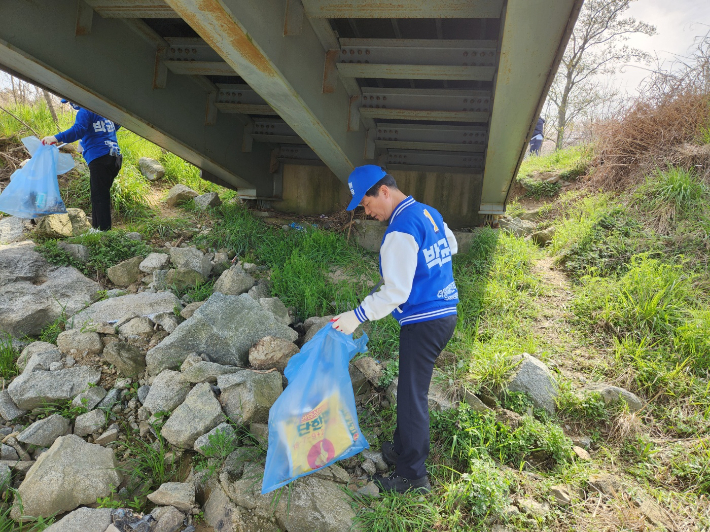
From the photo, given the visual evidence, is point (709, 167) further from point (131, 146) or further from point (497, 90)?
point (131, 146)

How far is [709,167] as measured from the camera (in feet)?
17.4

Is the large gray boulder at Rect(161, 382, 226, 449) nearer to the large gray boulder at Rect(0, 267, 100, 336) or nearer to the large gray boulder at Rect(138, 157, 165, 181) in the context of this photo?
the large gray boulder at Rect(0, 267, 100, 336)

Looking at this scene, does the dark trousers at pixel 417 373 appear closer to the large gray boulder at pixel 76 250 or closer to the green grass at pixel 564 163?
the large gray boulder at pixel 76 250

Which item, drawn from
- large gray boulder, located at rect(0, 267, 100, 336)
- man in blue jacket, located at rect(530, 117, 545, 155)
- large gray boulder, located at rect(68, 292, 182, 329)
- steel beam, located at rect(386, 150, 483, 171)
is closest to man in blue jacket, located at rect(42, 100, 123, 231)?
large gray boulder, located at rect(0, 267, 100, 336)

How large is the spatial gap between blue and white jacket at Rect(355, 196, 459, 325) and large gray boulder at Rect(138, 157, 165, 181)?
5455 mm

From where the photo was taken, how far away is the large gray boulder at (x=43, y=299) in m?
3.56

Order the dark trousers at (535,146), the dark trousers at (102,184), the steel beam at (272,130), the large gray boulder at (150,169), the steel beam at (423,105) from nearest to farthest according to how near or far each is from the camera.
→ the steel beam at (423,105) < the dark trousers at (102,184) < the steel beam at (272,130) < the large gray boulder at (150,169) < the dark trousers at (535,146)

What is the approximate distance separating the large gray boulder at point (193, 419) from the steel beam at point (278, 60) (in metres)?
2.26

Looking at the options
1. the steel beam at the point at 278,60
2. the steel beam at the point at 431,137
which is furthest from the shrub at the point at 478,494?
the steel beam at the point at 431,137

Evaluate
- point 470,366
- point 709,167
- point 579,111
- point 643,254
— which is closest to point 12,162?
point 470,366

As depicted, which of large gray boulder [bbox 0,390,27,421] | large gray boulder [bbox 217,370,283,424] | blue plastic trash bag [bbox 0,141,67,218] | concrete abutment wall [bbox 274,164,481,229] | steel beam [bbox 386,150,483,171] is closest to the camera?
large gray boulder [bbox 217,370,283,424]

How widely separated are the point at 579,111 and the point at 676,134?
24.5 feet

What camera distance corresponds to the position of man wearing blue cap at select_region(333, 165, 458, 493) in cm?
215

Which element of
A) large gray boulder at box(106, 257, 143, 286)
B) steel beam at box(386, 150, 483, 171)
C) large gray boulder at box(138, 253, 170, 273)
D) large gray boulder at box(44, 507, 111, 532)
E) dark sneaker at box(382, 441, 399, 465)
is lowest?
large gray boulder at box(44, 507, 111, 532)
